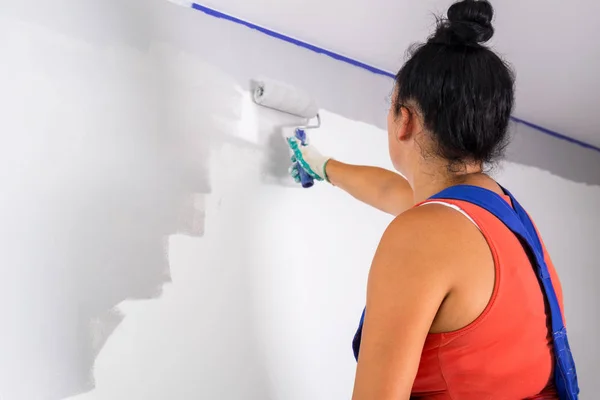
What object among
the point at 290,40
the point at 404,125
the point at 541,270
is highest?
the point at 290,40

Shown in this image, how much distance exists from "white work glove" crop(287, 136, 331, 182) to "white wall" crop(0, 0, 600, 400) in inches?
2.0

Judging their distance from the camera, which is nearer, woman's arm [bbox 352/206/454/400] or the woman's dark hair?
woman's arm [bbox 352/206/454/400]

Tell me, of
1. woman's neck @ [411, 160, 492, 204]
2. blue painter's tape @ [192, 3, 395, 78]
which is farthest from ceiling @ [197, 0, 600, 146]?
woman's neck @ [411, 160, 492, 204]

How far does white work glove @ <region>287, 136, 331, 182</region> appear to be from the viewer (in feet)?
4.95

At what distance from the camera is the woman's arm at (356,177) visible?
147 centimetres

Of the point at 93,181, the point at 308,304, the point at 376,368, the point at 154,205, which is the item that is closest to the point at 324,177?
the point at 308,304

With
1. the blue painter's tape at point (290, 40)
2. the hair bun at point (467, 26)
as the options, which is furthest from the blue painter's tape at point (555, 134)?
the hair bun at point (467, 26)

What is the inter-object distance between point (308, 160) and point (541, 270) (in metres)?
0.69

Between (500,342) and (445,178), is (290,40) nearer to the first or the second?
(445,178)

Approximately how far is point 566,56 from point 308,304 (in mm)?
1124

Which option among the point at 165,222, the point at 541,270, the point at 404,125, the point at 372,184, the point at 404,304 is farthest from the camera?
the point at 372,184

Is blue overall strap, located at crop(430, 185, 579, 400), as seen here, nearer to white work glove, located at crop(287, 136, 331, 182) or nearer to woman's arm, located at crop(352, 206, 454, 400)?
woman's arm, located at crop(352, 206, 454, 400)

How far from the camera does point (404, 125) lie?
1104 mm

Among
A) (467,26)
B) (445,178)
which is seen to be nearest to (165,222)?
(445,178)
